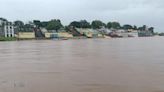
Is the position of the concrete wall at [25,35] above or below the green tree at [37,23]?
below

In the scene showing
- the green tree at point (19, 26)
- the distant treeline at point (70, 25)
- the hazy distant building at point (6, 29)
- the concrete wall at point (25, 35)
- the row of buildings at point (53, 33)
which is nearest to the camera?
the hazy distant building at point (6, 29)

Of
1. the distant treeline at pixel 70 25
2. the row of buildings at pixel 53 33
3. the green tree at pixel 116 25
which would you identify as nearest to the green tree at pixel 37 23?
the distant treeline at pixel 70 25

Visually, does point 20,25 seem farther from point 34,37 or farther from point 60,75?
point 60,75

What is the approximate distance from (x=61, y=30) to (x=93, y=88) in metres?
113

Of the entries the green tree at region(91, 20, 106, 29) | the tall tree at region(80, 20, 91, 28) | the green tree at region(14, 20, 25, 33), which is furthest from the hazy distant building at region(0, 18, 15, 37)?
the green tree at region(91, 20, 106, 29)

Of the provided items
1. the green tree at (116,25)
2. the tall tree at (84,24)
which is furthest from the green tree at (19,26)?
the green tree at (116,25)

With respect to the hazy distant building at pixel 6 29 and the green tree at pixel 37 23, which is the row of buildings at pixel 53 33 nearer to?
the hazy distant building at pixel 6 29

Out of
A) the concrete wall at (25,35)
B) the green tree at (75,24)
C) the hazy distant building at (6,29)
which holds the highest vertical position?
the green tree at (75,24)

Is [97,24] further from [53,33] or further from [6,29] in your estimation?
[6,29]

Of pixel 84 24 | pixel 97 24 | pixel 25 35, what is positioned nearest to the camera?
pixel 25 35

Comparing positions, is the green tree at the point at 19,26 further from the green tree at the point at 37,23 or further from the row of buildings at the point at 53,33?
the green tree at the point at 37,23

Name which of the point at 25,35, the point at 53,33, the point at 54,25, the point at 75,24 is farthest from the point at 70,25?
the point at 25,35

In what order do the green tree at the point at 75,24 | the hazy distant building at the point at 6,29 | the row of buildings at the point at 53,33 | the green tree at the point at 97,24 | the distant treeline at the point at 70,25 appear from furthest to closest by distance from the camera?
A: 1. the green tree at the point at 97,24
2. the green tree at the point at 75,24
3. the distant treeline at the point at 70,25
4. the row of buildings at the point at 53,33
5. the hazy distant building at the point at 6,29

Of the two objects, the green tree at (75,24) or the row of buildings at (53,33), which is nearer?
the row of buildings at (53,33)
